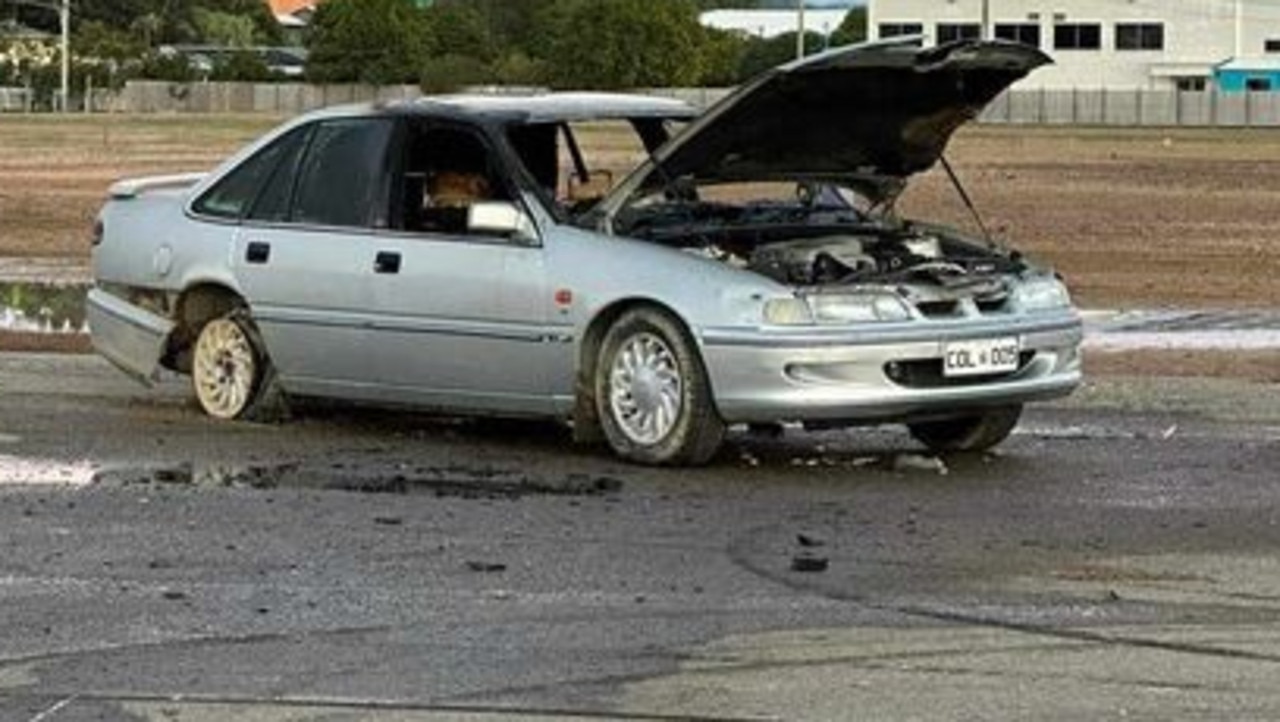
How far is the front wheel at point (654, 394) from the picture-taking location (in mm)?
10461

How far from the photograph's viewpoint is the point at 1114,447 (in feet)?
37.5

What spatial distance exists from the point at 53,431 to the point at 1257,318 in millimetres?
9576

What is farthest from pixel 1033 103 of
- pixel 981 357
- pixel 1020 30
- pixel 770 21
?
pixel 981 357

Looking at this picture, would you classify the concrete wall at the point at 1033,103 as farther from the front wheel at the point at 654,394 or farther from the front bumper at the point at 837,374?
the front bumper at the point at 837,374

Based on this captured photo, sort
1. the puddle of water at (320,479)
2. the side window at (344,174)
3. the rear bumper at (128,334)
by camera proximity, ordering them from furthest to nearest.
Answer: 1. the rear bumper at (128,334)
2. the side window at (344,174)
3. the puddle of water at (320,479)

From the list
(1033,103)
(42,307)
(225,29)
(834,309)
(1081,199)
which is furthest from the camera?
(225,29)

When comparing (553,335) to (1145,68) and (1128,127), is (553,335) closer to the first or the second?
(1128,127)

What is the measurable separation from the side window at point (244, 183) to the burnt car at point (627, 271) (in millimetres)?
10

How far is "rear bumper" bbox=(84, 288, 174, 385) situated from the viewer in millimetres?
12305

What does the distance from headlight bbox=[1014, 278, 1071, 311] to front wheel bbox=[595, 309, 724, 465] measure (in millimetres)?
1417

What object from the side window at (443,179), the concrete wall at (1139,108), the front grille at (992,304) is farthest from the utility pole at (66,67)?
the front grille at (992,304)

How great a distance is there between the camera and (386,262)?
11367 mm

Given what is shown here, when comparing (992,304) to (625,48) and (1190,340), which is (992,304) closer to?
(1190,340)

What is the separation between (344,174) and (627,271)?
1.80 meters
